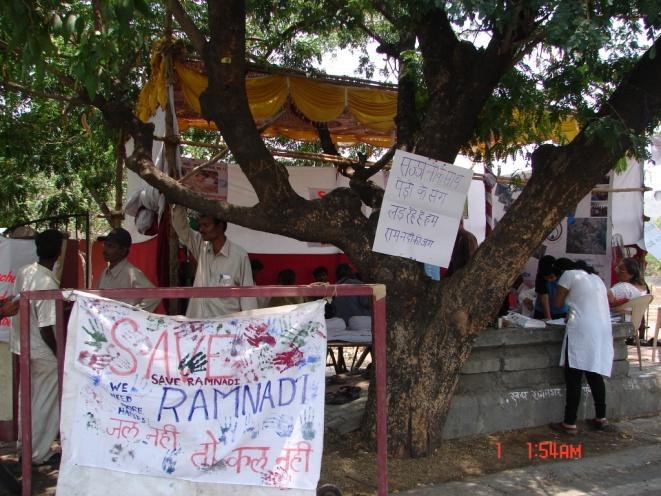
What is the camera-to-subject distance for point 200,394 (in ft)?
11.3

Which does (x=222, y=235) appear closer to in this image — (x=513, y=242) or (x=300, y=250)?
(x=513, y=242)

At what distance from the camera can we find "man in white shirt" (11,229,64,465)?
477 centimetres

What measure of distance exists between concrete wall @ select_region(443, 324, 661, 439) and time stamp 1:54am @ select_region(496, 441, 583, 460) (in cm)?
32

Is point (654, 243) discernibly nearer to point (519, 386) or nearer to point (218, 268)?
point (519, 386)

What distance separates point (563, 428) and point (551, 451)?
565 millimetres

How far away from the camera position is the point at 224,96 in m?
5.00

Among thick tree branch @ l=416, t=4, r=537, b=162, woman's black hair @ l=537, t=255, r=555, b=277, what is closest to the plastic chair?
woman's black hair @ l=537, t=255, r=555, b=277

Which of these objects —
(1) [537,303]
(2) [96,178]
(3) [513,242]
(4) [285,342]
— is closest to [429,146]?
(3) [513,242]

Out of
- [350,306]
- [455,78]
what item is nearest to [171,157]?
[455,78]

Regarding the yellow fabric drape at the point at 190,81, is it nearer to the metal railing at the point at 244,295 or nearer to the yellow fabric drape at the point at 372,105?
the yellow fabric drape at the point at 372,105

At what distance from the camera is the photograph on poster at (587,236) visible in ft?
28.0

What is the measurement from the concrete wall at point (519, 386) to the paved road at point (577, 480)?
660 mm

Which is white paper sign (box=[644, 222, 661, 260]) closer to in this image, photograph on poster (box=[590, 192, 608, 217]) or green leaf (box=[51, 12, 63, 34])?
photograph on poster (box=[590, 192, 608, 217])

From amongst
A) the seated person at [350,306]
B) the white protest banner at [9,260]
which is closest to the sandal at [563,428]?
the seated person at [350,306]
